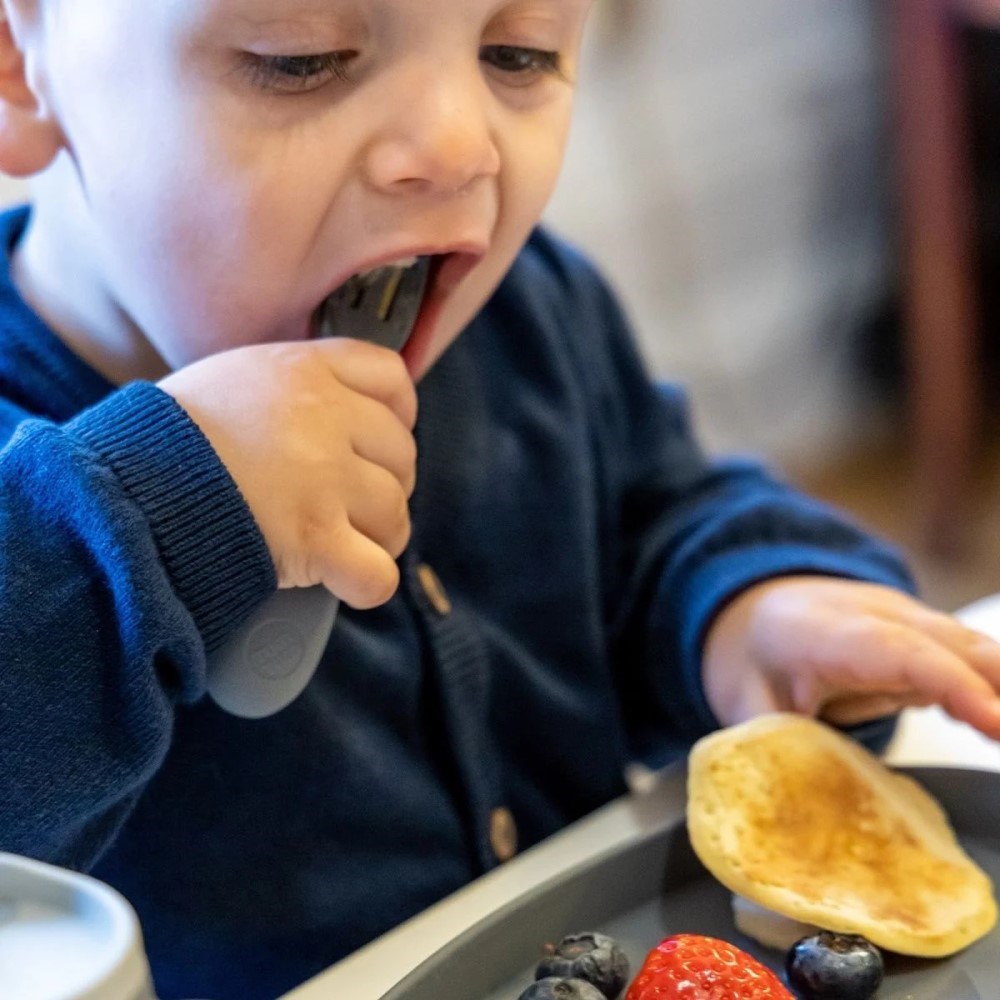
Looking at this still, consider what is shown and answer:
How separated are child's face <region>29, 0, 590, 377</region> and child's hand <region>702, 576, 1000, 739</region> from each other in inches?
10.7

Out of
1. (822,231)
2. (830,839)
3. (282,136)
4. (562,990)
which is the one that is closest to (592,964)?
(562,990)

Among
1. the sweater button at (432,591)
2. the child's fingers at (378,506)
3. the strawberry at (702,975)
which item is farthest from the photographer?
the sweater button at (432,591)

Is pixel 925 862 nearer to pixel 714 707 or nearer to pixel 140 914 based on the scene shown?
pixel 714 707

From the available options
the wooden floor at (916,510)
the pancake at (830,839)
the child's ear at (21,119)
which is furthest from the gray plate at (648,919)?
the wooden floor at (916,510)

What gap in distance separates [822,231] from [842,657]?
1842mm

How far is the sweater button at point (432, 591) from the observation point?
81 cm

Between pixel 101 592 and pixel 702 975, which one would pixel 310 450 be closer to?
pixel 101 592

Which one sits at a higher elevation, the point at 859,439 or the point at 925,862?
the point at 925,862

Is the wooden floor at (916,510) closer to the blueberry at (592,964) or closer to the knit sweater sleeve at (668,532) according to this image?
the knit sweater sleeve at (668,532)

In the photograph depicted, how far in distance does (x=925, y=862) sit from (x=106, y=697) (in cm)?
38

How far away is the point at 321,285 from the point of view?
0.66 meters

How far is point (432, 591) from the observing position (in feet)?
2.68

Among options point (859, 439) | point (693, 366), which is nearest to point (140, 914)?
point (693, 366)

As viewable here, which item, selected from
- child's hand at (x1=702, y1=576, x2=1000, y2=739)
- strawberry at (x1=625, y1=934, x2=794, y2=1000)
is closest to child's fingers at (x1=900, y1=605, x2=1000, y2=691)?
child's hand at (x1=702, y1=576, x2=1000, y2=739)
